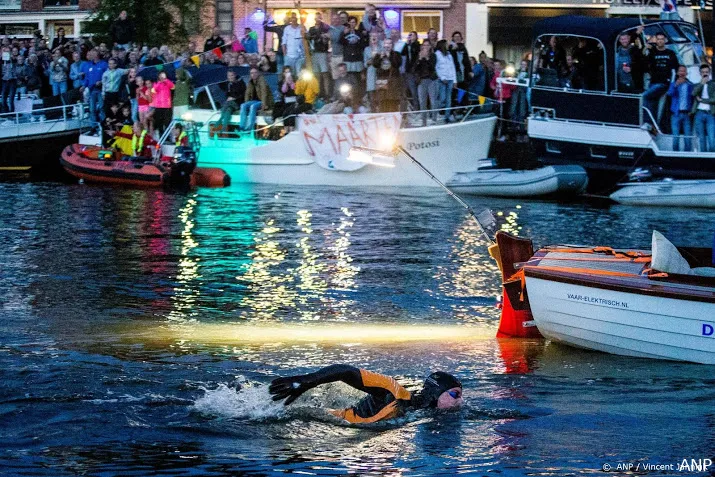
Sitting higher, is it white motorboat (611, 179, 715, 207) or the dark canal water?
white motorboat (611, 179, 715, 207)

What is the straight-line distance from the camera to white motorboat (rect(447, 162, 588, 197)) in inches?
1101

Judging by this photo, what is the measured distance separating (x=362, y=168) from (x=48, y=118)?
31.1 ft

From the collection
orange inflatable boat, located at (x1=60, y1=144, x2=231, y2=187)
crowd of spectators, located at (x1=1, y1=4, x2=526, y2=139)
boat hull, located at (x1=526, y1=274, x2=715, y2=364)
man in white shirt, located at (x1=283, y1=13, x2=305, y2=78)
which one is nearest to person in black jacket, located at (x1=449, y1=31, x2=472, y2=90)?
crowd of spectators, located at (x1=1, y1=4, x2=526, y2=139)

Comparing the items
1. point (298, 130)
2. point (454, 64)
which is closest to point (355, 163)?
point (298, 130)

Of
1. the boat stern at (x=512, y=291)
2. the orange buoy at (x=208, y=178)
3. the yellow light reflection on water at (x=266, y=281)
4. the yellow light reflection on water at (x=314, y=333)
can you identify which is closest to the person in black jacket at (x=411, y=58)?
the orange buoy at (x=208, y=178)

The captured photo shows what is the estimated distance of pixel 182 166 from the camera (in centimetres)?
3039

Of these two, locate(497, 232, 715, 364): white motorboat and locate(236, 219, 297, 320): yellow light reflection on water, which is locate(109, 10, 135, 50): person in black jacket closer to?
locate(236, 219, 297, 320): yellow light reflection on water

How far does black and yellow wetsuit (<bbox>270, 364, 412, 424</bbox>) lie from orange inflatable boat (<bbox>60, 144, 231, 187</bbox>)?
19.8 m

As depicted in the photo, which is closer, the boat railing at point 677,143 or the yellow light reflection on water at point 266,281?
the yellow light reflection on water at point 266,281

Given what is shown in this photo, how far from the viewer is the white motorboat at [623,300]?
1262cm

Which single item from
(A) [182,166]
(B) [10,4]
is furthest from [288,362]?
(B) [10,4]

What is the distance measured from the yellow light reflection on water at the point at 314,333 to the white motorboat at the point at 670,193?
12.8 m

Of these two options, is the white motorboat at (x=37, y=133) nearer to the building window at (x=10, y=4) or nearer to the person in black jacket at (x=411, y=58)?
the person in black jacket at (x=411, y=58)

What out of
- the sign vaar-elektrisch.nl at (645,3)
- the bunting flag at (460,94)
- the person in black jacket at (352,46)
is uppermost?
the sign vaar-elektrisch.nl at (645,3)
